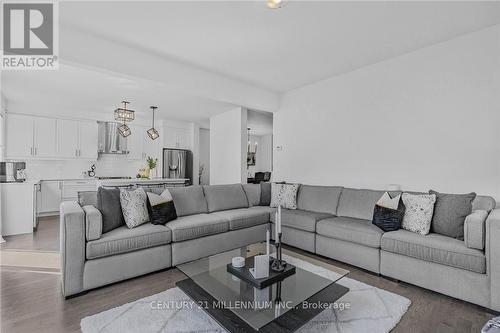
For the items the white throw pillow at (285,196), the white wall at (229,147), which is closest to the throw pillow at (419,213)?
the white throw pillow at (285,196)

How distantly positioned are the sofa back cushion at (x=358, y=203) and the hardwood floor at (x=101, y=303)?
780mm

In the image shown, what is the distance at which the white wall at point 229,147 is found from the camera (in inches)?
209

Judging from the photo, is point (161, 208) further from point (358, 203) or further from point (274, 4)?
point (358, 203)

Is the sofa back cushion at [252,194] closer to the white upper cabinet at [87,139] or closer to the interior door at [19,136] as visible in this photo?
the white upper cabinet at [87,139]

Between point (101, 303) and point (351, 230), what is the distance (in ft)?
8.78

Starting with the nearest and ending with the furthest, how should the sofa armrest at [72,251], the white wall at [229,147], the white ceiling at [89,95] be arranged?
the sofa armrest at [72,251], the white ceiling at [89,95], the white wall at [229,147]

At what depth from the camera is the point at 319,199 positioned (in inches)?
153

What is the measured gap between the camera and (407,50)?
132 inches

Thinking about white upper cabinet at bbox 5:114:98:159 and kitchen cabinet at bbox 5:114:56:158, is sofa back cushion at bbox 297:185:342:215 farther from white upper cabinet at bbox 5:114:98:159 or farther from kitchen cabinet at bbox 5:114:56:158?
kitchen cabinet at bbox 5:114:56:158

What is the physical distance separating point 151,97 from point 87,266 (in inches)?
136

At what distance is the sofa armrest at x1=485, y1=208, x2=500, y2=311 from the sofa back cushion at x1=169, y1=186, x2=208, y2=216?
122 inches

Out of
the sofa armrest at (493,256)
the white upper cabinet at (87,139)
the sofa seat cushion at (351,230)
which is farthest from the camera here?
the white upper cabinet at (87,139)

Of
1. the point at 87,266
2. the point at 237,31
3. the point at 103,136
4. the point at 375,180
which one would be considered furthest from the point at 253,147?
the point at 87,266

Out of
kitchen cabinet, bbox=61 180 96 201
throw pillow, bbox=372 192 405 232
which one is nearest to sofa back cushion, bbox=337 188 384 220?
throw pillow, bbox=372 192 405 232
